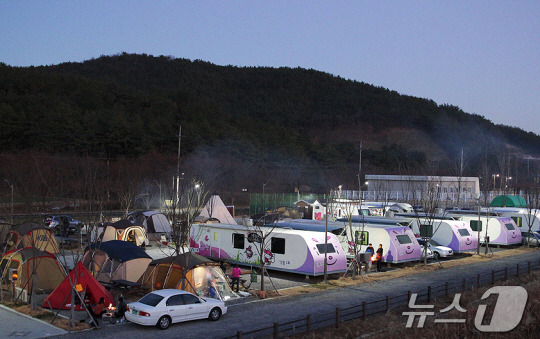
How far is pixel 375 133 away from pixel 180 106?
84852mm

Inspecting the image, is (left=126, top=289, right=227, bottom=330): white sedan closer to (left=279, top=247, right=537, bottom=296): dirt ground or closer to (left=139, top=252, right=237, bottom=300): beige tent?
(left=139, top=252, right=237, bottom=300): beige tent

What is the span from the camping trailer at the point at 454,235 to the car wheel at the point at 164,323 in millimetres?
17784

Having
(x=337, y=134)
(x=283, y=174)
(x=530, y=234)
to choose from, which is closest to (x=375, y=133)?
(x=337, y=134)

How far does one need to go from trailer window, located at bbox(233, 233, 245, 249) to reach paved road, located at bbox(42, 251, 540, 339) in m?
5.35

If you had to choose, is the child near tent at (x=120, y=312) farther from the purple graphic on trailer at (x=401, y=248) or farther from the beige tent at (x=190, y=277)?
the purple graphic on trailer at (x=401, y=248)

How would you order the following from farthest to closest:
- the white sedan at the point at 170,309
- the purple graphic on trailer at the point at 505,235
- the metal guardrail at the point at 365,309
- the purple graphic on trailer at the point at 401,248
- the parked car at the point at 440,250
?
the purple graphic on trailer at the point at 505,235 < the parked car at the point at 440,250 < the purple graphic on trailer at the point at 401,248 < the white sedan at the point at 170,309 < the metal guardrail at the point at 365,309

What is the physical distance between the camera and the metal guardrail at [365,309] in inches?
501

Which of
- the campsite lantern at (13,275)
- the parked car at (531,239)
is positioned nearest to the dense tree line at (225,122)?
the parked car at (531,239)

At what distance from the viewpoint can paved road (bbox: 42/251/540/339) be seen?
Answer: 13266mm

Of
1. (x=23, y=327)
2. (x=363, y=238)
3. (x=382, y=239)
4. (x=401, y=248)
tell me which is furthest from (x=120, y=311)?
(x=401, y=248)

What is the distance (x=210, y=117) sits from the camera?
341 ft

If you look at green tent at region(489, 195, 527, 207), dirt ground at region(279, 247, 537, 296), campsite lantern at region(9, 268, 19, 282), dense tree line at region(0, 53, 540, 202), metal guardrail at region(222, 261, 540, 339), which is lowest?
dirt ground at region(279, 247, 537, 296)

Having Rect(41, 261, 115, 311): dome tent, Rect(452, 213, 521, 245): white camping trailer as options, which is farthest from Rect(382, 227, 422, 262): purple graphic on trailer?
Rect(41, 261, 115, 311): dome tent

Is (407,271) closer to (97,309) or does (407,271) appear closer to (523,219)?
(97,309)
